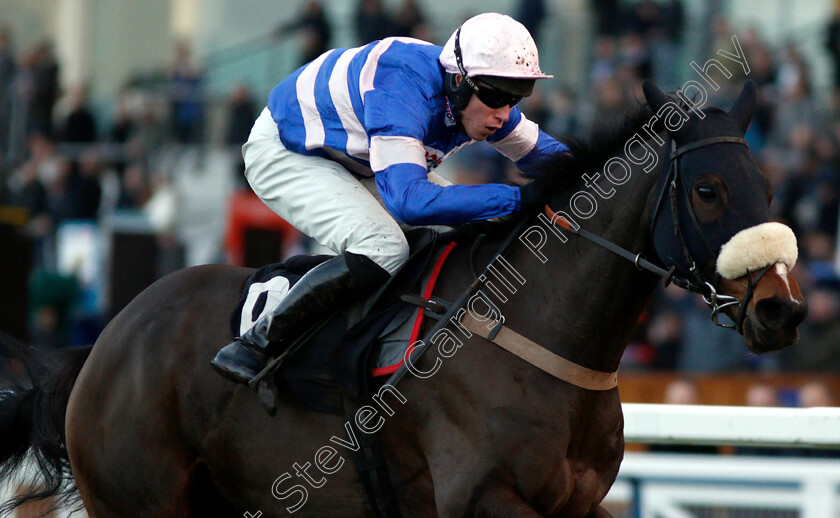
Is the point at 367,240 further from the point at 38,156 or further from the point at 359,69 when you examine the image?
the point at 38,156

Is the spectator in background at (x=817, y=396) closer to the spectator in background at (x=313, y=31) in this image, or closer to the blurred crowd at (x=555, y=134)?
the blurred crowd at (x=555, y=134)

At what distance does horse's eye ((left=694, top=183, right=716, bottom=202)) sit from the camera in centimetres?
308

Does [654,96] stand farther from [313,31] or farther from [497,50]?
[313,31]

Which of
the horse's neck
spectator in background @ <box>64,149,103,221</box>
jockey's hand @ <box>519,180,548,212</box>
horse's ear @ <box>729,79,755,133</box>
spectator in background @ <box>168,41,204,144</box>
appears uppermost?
horse's ear @ <box>729,79,755,133</box>

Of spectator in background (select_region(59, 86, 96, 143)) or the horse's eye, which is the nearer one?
the horse's eye

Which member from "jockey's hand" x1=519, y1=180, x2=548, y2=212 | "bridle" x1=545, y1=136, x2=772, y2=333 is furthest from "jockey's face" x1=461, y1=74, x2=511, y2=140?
"bridle" x1=545, y1=136, x2=772, y2=333

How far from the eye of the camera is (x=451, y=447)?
3359 millimetres

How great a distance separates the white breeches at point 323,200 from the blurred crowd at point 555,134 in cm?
87

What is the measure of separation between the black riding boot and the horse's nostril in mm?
1234

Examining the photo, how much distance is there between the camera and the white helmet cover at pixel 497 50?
3.42 metres

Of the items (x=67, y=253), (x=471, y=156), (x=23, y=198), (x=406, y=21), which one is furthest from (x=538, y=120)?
(x=23, y=198)

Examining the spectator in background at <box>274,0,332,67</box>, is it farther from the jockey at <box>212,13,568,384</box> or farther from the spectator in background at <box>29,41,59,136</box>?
the jockey at <box>212,13,568,384</box>

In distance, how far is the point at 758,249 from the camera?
2.93m

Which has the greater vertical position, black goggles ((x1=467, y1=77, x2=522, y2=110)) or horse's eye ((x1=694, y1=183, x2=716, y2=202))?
black goggles ((x1=467, y1=77, x2=522, y2=110))
